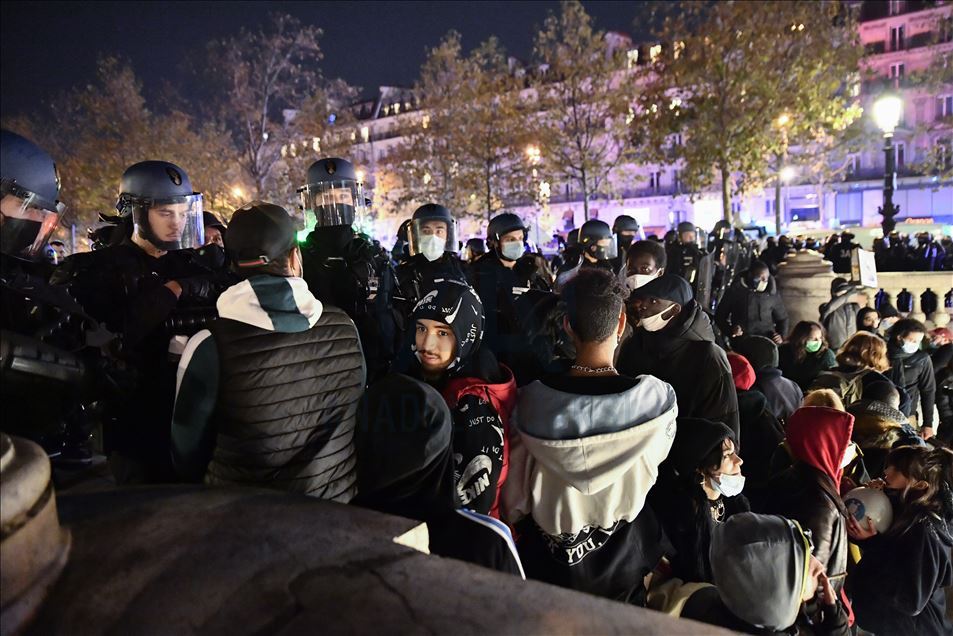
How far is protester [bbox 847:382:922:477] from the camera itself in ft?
13.8

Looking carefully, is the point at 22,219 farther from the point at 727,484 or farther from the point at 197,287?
the point at 727,484

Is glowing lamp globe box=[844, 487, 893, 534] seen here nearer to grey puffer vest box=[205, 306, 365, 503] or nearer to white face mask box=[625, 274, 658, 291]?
white face mask box=[625, 274, 658, 291]

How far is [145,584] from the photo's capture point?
4.72 ft

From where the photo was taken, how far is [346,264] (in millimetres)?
4695

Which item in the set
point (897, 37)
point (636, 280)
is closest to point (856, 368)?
point (636, 280)

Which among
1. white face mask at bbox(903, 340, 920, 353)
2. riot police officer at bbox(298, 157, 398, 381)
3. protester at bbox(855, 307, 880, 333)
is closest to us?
riot police officer at bbox(298, 157, 398, 381)

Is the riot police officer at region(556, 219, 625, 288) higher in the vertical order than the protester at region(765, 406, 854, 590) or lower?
higher

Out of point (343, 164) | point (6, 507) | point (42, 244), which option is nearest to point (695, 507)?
point (6, 507)

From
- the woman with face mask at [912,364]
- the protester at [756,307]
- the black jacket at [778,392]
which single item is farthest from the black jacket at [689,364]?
the protester at [756,307]

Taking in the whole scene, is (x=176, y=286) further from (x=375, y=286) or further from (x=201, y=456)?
(x=375, y=286)

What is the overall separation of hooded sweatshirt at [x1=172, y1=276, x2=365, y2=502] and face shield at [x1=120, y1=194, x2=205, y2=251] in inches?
55.4

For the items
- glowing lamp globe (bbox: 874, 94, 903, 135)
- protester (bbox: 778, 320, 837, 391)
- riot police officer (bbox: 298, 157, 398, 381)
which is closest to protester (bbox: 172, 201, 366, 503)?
riot police officer (bbox: 298, 157, 398, 381)

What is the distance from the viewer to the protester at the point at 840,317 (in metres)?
8.68

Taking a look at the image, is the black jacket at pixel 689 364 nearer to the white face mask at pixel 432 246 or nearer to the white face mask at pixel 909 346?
the white face mask at pixel 432 246
